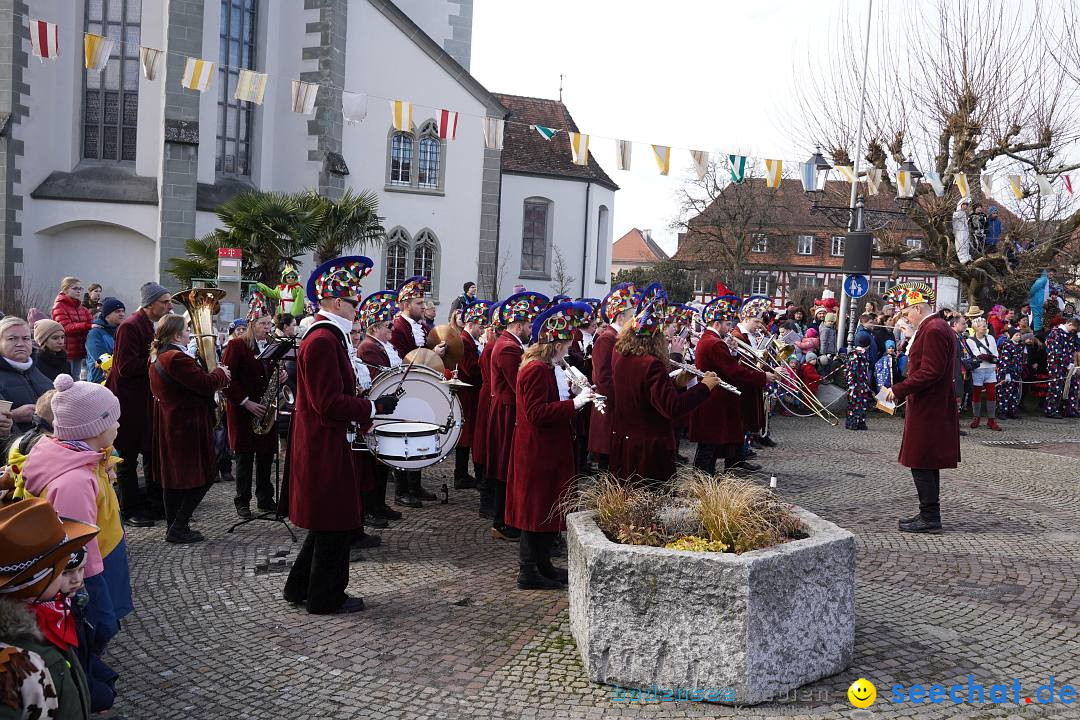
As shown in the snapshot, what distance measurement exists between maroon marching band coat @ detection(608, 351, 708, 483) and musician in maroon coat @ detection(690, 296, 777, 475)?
2807mm

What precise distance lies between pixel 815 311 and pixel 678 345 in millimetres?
11365

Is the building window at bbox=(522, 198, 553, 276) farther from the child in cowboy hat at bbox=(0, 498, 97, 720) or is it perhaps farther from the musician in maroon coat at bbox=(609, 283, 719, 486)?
the child in cowboy hat at bbox=(0, 498, 97, 720)

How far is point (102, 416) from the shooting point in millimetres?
4090

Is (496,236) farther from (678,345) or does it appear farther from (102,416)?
(102,416)

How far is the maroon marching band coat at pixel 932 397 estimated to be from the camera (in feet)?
25.2

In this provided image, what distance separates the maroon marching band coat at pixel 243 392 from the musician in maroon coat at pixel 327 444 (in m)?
2.66

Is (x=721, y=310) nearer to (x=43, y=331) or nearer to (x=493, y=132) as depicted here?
(x=43, y=331)

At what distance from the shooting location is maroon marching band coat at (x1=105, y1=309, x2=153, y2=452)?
25.2 ft

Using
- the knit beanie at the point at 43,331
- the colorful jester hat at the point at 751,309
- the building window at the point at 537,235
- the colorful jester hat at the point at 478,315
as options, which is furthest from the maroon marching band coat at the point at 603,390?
the building window at the point at 537,235

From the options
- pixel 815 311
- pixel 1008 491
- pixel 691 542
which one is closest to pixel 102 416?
pixel 691 542

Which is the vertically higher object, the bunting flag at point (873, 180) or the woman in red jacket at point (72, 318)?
the bunting flag at point (873, 180)

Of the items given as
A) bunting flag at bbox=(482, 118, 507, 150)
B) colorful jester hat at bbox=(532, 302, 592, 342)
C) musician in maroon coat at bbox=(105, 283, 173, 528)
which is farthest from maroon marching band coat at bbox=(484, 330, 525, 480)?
bunting flag at bbox=(482, 118, 507, 150)

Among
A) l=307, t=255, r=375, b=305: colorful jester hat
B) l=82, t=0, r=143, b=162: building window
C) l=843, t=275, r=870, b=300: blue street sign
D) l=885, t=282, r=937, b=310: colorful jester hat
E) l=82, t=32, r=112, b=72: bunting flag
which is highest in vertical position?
l=82, t=0, r=143, b=162: building window

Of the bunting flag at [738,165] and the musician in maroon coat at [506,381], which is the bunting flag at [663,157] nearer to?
the bunting flag at [738,165]
